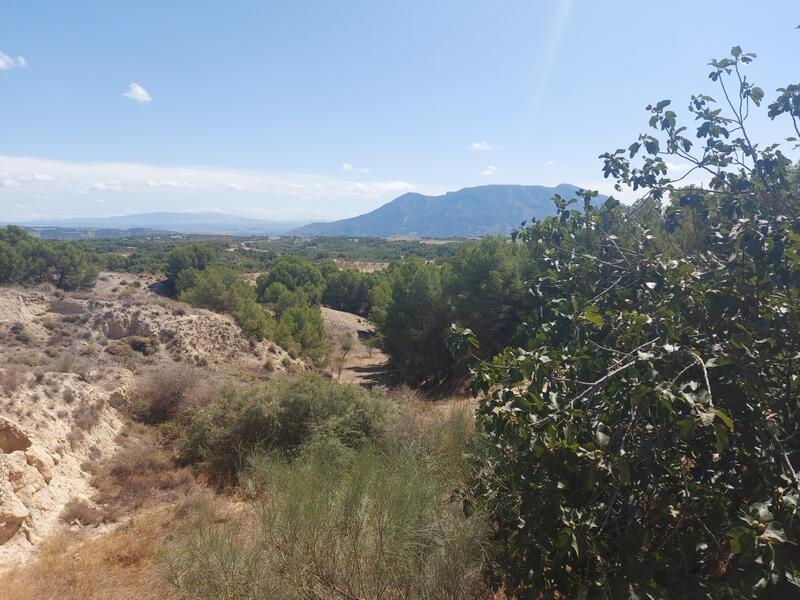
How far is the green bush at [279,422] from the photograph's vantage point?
10016mm

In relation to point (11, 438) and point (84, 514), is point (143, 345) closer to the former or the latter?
point (11, 438)

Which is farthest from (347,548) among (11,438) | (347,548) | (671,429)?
(11,438)

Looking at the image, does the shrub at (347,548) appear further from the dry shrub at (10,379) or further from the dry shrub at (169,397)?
the dry shrub at (169,397)

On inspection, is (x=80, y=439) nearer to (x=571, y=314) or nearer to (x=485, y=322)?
(x=571, y=314)

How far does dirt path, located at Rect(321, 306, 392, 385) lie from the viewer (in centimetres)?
2671

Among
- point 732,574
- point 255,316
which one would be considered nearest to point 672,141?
point 732,574

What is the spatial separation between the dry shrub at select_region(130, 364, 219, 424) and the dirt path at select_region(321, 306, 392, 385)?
8.95 metres

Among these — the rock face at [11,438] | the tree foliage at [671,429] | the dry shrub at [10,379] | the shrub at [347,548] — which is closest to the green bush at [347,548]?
the shrub at [347,548]

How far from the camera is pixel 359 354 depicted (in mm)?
36031

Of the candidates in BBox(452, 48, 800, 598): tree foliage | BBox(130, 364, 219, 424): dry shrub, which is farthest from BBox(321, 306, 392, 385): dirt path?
BBox(452, 48, 800, 598): tree foliage

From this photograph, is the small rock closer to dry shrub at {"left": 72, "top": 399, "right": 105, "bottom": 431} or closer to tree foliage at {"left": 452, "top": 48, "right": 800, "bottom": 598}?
dry shrub at {"left": 72, "top": 399, "right": 105, "bottom": 431}

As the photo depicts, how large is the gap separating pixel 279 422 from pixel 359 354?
1009 inches

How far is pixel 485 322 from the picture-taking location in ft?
64.1

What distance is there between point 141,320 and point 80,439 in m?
10.4
